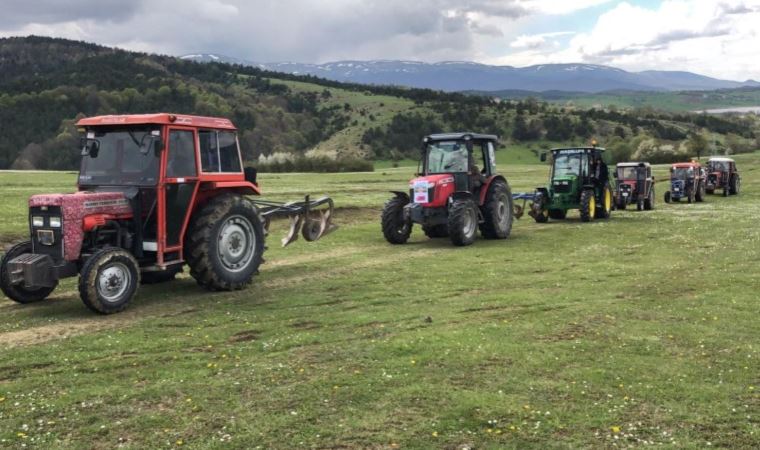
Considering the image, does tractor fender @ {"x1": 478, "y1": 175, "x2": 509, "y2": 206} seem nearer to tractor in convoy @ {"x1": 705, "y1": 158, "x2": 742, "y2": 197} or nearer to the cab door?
the cab door

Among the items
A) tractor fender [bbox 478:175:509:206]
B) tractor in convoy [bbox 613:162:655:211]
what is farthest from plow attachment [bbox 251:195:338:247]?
tractor in convoy [bbox 613:162:655:211]

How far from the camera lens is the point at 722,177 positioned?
34.4m

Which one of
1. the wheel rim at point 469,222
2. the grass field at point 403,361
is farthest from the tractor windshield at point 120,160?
the wheel rim at point 469,222

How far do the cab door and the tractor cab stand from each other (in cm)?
3160

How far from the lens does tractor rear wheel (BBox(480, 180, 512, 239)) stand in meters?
17.8

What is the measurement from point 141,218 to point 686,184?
2743cm

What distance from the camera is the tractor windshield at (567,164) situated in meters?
23.2

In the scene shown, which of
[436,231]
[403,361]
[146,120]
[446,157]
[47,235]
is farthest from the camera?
[436,231]

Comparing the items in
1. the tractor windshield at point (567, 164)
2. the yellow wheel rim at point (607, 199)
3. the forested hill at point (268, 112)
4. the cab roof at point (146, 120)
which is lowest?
the yellow wheel rim at point (607, 199)

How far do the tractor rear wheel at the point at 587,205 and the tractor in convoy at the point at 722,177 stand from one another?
15736 millimetres

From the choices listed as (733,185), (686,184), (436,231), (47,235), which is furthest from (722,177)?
(47,235)

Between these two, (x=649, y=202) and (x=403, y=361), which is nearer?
(x=403, y=361)

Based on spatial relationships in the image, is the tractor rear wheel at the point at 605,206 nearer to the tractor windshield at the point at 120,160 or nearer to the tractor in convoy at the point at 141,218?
the tractor in convoy at the point at 141,218

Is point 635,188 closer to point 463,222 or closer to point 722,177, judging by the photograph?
point 722,177
